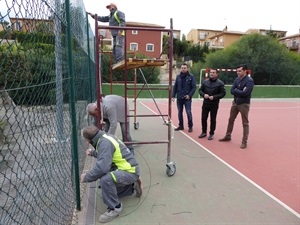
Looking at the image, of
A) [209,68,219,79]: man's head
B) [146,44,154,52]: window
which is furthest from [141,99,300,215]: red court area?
[146,44,154,52]: window

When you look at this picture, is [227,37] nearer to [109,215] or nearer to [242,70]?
[242,70]

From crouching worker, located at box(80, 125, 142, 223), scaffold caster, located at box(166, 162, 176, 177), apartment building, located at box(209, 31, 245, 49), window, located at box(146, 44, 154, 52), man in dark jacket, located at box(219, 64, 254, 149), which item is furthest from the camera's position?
apartment building, located at box(209, 31, 245, 49)

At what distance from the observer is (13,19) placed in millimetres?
1349

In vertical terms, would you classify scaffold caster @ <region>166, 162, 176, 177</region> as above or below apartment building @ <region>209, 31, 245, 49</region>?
below

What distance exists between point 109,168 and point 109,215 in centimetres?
54

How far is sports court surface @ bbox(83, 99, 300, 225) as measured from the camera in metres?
3.16

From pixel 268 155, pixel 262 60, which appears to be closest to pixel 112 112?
pixel 268 155

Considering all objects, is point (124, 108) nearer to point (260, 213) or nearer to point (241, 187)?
point (241, 187)

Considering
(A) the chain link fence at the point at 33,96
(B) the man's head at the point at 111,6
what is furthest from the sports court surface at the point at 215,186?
(B) the man's head at the point at 111,6

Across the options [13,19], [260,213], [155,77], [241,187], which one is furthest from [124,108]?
[155,77]

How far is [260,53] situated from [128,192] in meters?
21.9

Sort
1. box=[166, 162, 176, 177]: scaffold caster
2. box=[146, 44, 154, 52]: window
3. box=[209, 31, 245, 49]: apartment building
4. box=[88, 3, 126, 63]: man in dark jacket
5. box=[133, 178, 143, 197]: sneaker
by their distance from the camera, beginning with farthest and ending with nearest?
box=[209, 31, 245, 49]: apartment building, box=[146, 44, 154, 52]: window, box=[88, 3, 126, 63]: man in dark jacket, box=[166, 162, 176, 177]: scaffold caster, box=[133, 178, 143, 197]: sneaker

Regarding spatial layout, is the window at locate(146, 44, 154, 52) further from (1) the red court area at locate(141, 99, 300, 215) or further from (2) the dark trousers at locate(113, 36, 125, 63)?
(2) the dark trousers at locate(113, 36, 125, 63)

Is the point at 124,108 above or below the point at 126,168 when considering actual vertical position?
above
